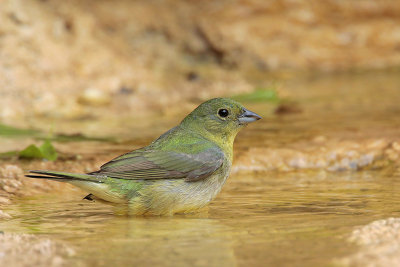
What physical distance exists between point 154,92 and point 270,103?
150 cm

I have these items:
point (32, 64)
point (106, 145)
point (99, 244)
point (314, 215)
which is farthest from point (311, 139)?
point (32, 64)

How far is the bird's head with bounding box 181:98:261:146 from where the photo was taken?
16.0ft

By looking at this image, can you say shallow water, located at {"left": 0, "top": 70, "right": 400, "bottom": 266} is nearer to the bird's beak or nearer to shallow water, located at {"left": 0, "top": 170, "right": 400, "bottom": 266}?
shallow water, located at {"left": 0, "top": 170, "right": 400, "bottom": 266}

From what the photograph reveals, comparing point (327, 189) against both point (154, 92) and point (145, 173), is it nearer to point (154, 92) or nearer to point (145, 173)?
point (145, 173)

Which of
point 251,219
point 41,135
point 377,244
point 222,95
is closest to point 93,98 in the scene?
point 222,95

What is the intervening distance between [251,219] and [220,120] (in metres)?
1.09

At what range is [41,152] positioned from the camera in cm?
541

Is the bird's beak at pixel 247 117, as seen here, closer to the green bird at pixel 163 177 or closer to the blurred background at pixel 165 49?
the green bird at pixel 163 177

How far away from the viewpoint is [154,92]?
8828 mm

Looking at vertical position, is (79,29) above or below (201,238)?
above

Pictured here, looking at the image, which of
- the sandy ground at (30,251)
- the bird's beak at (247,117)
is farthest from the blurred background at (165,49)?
the sandy ground at (30,251)

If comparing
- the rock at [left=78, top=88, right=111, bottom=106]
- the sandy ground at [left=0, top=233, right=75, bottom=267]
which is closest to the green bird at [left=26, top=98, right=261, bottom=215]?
the sandy ground at [left=0, top=233, right=75, bottom=267]

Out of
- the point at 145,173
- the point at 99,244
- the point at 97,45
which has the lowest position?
the point at 99,244

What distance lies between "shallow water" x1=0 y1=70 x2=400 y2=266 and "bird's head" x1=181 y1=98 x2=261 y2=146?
39 cm
